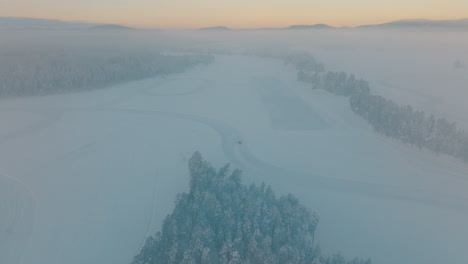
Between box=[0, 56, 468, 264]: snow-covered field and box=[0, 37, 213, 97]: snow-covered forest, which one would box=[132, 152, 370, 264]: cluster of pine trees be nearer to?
box=[0, 56, 468, 264]: snow-covered field

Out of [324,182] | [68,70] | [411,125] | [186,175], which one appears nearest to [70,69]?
[68,70]

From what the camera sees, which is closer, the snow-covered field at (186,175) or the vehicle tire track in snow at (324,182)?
the snow-covered field at (186,175)

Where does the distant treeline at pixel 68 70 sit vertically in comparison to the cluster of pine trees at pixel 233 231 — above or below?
above

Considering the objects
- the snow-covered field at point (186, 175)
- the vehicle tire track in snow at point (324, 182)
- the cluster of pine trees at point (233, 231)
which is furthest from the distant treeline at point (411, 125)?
the cluster of pine trees at point (233, 231)

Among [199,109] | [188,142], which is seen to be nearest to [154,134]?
[188,142]

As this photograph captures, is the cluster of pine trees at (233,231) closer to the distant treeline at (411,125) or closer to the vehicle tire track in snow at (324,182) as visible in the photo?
the vehicle tire track in snow at (324,182)
